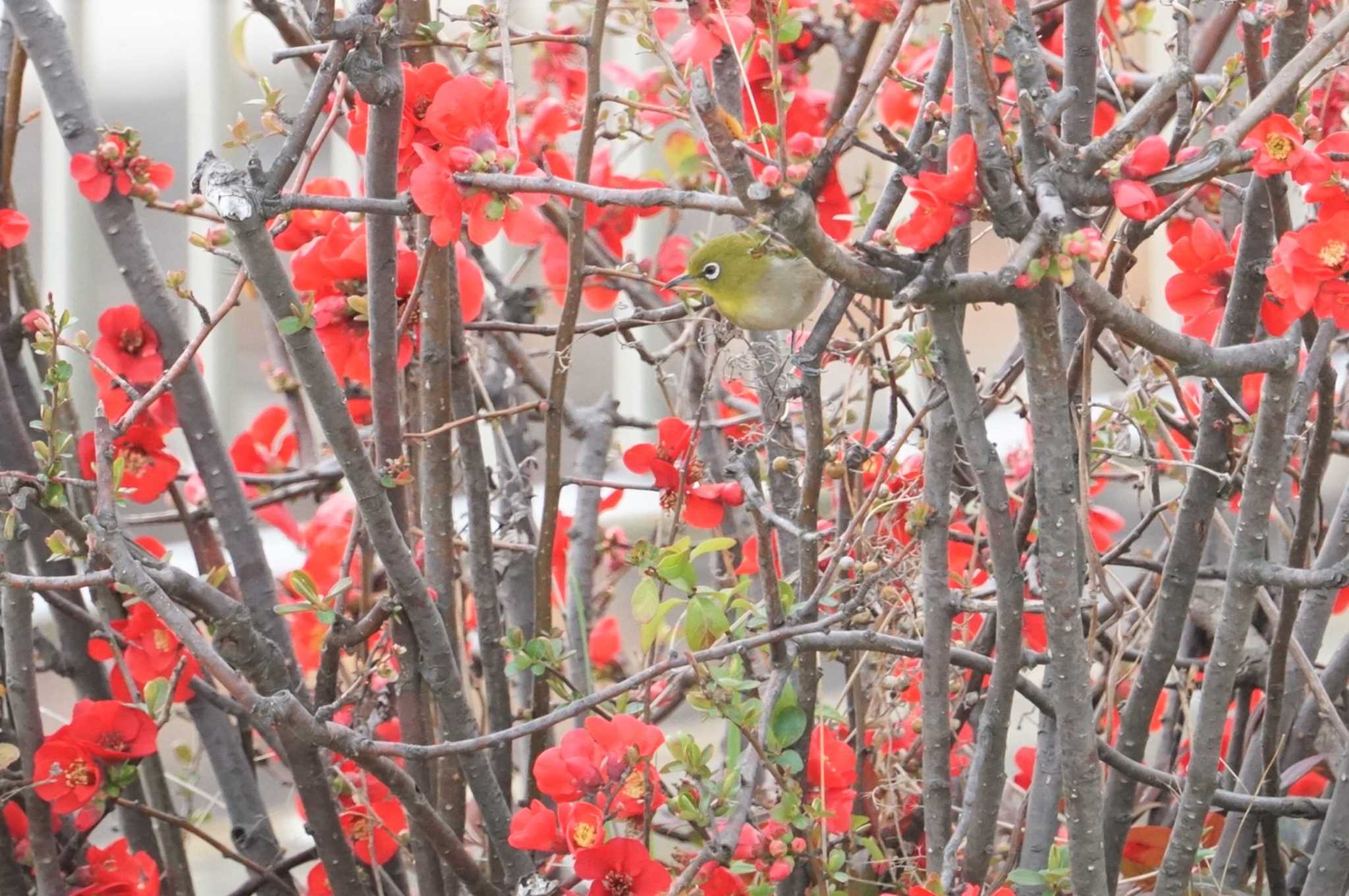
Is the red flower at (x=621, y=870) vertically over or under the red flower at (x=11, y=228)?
under

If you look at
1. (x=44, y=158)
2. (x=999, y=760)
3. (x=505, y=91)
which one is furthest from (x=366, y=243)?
(x=44, y=158)

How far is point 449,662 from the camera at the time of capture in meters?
0.76

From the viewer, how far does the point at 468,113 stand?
→ 63 centimetres

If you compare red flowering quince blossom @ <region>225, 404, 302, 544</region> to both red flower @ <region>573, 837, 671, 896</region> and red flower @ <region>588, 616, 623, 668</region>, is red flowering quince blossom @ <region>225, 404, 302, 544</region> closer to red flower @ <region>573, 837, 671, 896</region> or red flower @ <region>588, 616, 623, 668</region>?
red flower @ <region>588, 616, 623, 668</region>

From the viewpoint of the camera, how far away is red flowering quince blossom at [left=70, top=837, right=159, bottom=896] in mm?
861

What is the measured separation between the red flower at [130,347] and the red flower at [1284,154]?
66cm

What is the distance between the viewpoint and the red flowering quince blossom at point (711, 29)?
2.39 feet

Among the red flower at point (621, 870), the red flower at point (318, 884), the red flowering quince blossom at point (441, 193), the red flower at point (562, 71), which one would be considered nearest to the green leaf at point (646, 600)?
the red flower at point (621, 870)

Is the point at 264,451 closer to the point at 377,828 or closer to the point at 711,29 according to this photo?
the point at 377,828

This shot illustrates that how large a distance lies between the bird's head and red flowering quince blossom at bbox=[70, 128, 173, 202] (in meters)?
0.33

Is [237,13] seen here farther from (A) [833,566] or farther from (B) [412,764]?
(A) [833,566]

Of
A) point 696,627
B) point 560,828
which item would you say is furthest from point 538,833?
point 696,627

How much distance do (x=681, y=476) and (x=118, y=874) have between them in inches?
17.8

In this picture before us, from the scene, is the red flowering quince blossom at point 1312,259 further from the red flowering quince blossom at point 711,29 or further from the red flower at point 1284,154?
the red flowering quince blossom at point 711,29
